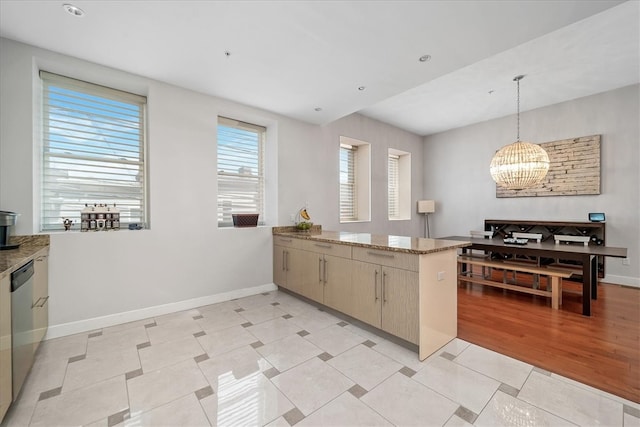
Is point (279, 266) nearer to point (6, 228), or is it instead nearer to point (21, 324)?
point (21, 324)

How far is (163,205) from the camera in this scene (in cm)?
312

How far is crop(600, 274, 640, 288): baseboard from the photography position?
4.17 metres

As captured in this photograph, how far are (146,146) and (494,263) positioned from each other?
16.2 ft

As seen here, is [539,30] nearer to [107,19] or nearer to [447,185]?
[107,19]


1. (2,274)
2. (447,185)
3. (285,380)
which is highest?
(447,185)

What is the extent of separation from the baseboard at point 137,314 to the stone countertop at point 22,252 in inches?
32.3

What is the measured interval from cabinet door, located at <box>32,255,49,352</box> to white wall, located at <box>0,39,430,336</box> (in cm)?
11

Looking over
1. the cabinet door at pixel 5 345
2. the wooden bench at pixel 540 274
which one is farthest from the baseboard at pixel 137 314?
the wooden bench at pixel 540 274

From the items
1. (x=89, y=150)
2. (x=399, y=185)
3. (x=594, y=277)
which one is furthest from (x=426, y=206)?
(x=89, y=150)

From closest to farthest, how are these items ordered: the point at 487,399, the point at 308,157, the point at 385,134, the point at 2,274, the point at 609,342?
the point at 2,274
the point at 487,399
the point at 609,342
the point at 308,157
the point at 385,134

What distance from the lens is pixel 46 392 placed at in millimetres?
1759

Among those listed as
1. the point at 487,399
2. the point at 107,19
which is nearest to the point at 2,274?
the point at 107,19

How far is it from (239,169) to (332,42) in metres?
2.28

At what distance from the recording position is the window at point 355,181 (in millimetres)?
5375
